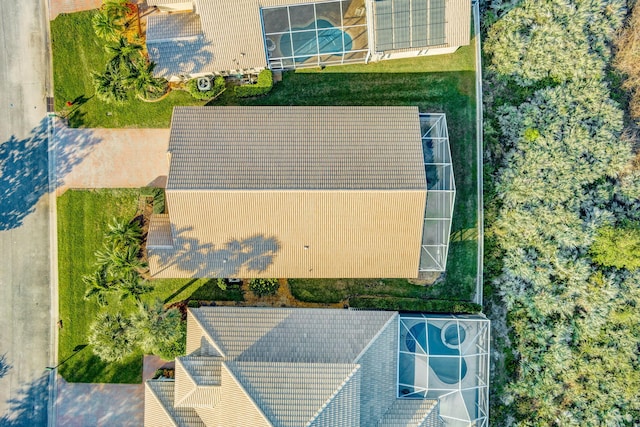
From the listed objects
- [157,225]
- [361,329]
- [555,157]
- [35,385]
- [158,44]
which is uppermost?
[158,44]

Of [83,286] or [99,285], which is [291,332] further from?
[83,286]

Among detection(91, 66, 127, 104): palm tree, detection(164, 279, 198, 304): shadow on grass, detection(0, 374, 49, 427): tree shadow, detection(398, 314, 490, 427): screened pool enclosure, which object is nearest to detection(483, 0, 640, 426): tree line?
detection(398, 314, 490, 427): screened pool enclosure

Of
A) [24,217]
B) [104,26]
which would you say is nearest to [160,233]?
[24,217]

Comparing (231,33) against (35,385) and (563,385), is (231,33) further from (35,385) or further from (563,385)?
(563,385)

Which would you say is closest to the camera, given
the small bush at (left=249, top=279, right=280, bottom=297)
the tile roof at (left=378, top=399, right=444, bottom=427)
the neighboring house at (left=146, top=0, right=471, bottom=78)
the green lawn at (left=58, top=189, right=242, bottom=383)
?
the tile roof at (left=378, top=399, right=444, bottom=427)

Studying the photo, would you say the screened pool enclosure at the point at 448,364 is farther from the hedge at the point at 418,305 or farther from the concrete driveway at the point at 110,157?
the concrete driveway at the point at 110,157

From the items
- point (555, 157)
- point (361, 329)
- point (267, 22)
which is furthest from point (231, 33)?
point (555, 157)

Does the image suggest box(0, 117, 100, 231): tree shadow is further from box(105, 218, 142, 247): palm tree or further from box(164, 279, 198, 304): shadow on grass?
box(164, 279, 198, 304): shadow on grass
